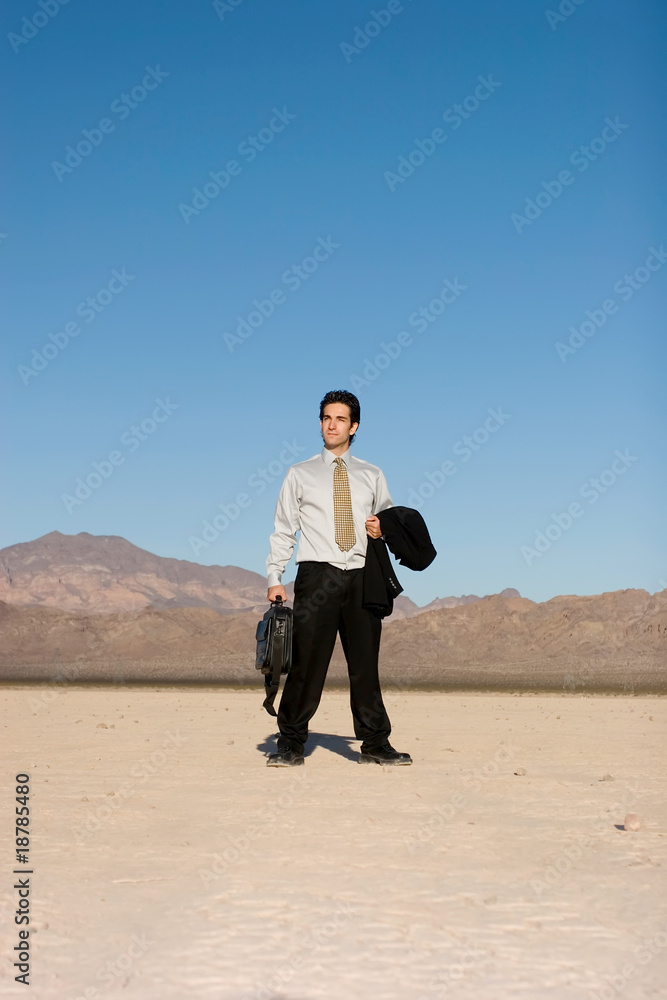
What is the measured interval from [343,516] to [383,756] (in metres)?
1.70

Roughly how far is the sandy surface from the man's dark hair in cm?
239

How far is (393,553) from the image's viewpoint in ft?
22.2

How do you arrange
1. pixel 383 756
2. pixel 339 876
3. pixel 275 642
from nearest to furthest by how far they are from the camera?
1. pixel 339 876
2. pixel 275 642
3. pixel 383 756

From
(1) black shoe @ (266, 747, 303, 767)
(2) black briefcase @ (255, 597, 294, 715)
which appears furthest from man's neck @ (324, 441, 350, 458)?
(1) black shoe @ (266, 747, 303, 767)

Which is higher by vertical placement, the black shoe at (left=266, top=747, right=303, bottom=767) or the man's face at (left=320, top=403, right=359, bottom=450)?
the man's face at (left=320, top=403, right=359, bottom=450)

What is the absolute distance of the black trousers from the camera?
668 cm

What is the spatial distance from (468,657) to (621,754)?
50775 mm

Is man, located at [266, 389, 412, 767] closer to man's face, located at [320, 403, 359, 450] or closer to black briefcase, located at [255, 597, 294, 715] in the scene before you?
man's face, located at [320, 403, 359, 450]

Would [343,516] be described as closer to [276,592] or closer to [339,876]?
[276,592]

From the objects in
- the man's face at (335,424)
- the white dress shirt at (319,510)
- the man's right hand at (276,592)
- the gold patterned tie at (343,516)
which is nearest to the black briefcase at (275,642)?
the man's right hand at (276,592)

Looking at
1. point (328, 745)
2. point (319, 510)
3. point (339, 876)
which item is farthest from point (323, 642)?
point (339, 876)

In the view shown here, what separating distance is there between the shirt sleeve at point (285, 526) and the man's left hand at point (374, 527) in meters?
0.53

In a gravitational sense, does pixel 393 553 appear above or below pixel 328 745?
above

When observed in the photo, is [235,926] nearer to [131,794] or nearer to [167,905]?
[167,905]
